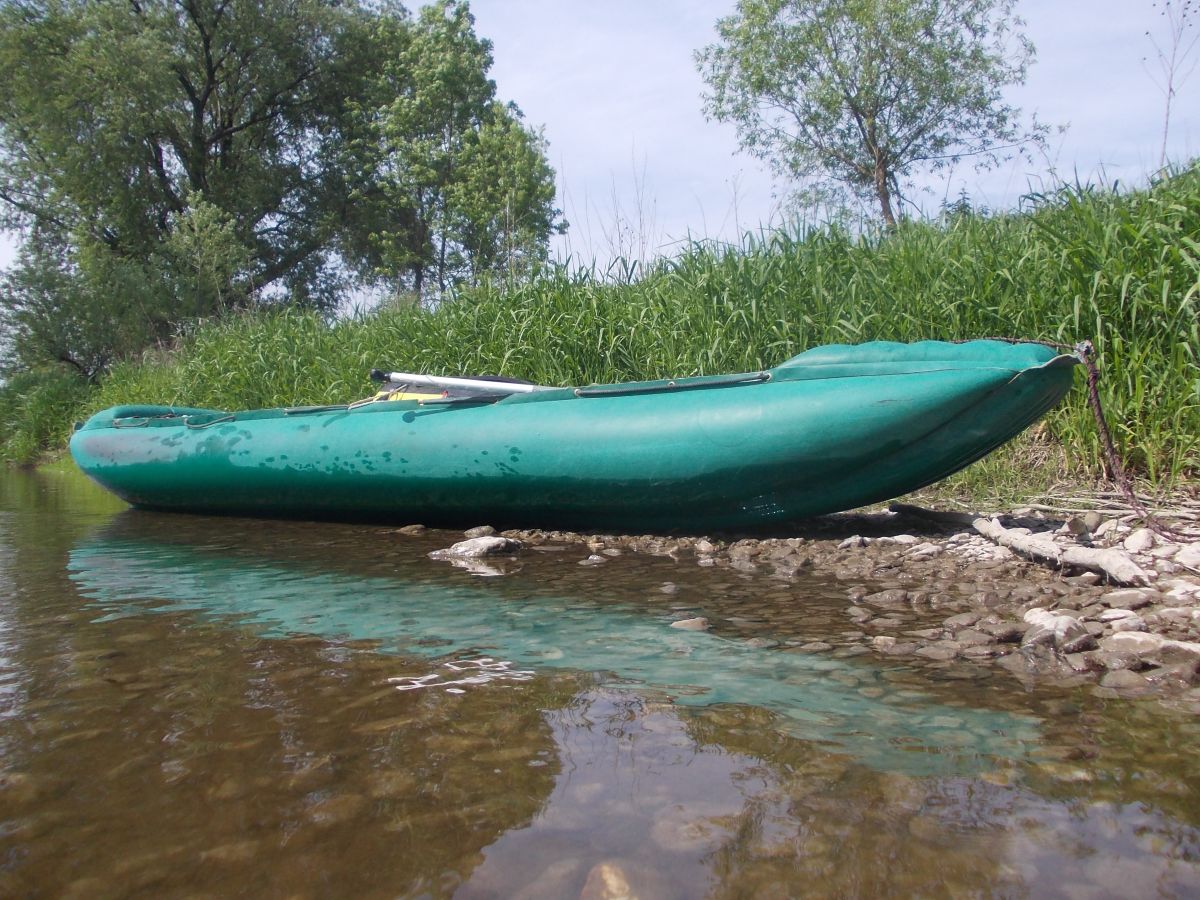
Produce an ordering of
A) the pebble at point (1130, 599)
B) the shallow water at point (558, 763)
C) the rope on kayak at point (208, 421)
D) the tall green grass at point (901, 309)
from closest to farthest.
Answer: the shallow water at point (558, 763)
the pebble at point (1130, 599)
the tall green grass at point (901, 309)
the rope on kayak at point (208, 421)

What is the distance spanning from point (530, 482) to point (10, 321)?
14526 millimetres

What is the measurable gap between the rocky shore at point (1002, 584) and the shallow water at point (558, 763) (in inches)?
4.7

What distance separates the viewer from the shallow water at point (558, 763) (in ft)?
3.59

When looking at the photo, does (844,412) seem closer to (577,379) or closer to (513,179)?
(577,379)

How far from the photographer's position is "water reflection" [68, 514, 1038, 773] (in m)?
1.51

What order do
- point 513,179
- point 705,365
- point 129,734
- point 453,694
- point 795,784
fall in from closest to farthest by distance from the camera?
point 795,784 → point 129,734 → point 453,694 → point 705,365 → point 513,179

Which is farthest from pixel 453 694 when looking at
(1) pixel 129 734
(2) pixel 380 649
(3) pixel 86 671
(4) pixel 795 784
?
(3) pixel 86 671

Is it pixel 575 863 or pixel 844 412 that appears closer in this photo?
pixel 575 863

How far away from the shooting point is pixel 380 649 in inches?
81.9

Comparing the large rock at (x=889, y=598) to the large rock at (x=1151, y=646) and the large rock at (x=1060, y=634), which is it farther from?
the large rock at (x=1151, y=646)

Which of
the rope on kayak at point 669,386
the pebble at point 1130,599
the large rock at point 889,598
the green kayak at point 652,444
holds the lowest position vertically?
the large rock at point 889,598

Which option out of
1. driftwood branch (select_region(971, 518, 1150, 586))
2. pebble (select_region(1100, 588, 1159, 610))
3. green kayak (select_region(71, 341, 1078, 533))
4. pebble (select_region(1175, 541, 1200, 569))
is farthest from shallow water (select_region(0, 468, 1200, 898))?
pebble (select_region(1175, 541, 1200, 569))

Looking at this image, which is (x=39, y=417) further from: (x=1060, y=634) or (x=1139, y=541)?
(x=1060, y=634)

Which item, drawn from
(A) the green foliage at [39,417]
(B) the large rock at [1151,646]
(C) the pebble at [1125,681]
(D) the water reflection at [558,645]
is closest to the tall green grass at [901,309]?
(B) the large rock at [1151,646]
